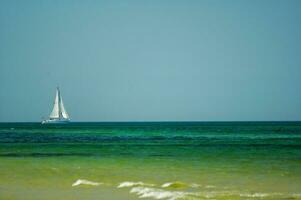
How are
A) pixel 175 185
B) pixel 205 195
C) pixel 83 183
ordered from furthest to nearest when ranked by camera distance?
1. pixel 83 183
2. pixel 175 185
3. pixel 205 195

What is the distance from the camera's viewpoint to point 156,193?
877 inches

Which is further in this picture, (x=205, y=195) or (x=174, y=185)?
(x=174, y=185)

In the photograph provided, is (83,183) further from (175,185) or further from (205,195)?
(205,195)

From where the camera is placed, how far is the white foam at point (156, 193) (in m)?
21.5

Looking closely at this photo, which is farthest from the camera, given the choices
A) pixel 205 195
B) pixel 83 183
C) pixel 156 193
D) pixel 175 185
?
pixel 83 183

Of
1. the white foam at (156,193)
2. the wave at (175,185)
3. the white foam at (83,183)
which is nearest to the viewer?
the white foam at (156,193)

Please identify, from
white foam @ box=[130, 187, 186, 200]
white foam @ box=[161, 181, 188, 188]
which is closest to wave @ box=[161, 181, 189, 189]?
white foam @ box=[161, 181, 188, 188]

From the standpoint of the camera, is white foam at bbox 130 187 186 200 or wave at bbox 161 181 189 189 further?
wave at bbox 161 181 189 189

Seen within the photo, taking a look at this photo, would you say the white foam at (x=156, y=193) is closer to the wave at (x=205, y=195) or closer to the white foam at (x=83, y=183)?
the wave at (x=205, y=195)

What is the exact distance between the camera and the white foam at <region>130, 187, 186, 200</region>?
2151 cm

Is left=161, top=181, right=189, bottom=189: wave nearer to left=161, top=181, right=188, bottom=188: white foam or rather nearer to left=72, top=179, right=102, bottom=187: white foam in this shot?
left=161, top=181, right=188, bottom=188: white foam

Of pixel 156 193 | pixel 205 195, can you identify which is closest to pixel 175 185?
pixel 156 193

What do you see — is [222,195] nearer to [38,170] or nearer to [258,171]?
[258,171]

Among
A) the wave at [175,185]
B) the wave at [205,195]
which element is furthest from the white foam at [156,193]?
the wave at [175,185]
